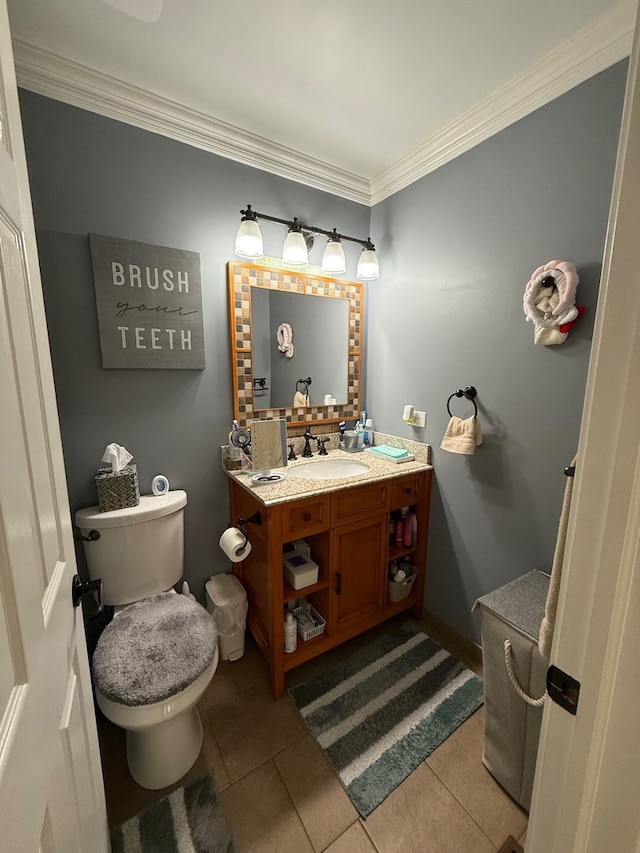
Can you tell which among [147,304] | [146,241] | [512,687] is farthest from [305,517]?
[146,241]

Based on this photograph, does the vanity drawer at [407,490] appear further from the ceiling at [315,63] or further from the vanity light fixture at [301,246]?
the ceiling at [315,63]

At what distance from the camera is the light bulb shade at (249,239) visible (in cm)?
151

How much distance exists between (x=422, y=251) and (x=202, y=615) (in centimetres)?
198

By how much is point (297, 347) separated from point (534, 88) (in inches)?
54.5

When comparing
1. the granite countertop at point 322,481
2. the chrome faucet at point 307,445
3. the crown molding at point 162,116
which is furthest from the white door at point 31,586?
the chrome faucet at point 307,445

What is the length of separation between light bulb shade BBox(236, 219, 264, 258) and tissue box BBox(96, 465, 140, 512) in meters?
1.10

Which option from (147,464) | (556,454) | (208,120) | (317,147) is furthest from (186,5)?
(556,454)

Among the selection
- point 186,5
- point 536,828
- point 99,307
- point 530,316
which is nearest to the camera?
point 536,828

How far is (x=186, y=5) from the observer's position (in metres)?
1.02

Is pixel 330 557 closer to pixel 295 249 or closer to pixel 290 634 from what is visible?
pixel 290 634

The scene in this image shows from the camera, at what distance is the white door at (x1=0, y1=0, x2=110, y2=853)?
40 cm

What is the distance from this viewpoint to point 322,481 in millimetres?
1520

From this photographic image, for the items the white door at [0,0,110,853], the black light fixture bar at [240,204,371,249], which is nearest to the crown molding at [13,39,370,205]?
the black light fixture bar at [240,204,371,249]

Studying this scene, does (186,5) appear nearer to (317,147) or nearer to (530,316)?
(317,147)
